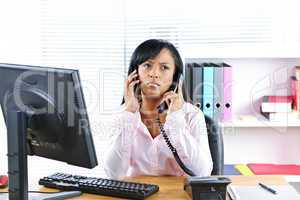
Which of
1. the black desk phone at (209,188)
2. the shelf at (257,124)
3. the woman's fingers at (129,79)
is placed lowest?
the black desk phone at (209,188)

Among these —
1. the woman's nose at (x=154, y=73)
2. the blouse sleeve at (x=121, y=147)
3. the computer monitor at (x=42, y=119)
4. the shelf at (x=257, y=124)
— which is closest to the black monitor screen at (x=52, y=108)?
the computer monitor at (x=42, y=119)

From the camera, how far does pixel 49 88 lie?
53.9 inches

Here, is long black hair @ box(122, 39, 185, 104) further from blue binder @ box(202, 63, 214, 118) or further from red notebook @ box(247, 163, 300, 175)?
red notebook @ box(247, 163, 300, 175)

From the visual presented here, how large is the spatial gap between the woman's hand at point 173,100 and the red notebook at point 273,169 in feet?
2.67

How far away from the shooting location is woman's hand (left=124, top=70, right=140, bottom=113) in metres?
2.01

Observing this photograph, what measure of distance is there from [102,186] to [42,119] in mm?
353

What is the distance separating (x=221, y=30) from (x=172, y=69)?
0.83 meters

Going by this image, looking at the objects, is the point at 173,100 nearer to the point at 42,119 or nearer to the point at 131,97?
the point at 131,97

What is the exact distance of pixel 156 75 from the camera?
2.08 m

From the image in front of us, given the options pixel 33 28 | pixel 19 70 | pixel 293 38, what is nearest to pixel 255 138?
pixel 293 38

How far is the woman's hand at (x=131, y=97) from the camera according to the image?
2010 mm

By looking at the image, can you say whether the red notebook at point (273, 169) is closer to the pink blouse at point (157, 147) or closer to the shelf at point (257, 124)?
the shelf at point (257, 124)

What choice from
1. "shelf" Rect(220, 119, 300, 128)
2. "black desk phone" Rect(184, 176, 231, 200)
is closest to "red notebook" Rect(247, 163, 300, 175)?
"shelf" Rect(220, 119, 300, 128)

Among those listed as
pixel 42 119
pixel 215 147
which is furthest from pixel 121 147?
pixel 42 119
